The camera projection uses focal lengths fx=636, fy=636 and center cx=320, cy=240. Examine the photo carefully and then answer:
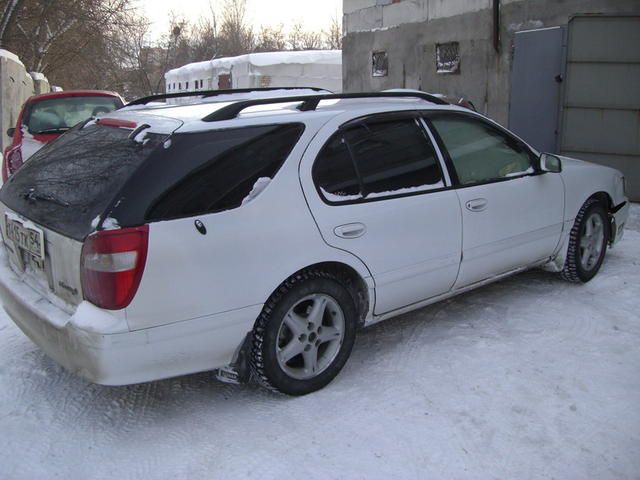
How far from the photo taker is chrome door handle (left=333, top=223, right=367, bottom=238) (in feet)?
11.3

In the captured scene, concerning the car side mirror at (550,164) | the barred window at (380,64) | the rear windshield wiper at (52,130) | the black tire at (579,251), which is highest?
the barred window at (380,64)

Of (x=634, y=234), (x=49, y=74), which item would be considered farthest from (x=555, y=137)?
(x=49, y=74)

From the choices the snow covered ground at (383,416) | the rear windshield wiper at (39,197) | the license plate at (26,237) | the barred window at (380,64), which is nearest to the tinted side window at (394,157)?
the snow covered ground at (383,416)

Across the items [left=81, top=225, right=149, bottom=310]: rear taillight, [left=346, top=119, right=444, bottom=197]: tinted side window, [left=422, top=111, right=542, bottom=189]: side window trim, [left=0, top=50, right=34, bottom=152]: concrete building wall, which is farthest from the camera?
[left=0, top=50, right=34, bottom=152]: concrete building wall

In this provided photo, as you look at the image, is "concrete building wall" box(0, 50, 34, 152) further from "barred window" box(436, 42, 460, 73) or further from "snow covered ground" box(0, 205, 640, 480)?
"snow covered ground" box(0, 205, 640, 480)

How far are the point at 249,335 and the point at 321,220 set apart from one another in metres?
0.71

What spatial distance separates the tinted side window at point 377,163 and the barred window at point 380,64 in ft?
34.2

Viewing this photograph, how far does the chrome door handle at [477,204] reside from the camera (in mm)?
4109

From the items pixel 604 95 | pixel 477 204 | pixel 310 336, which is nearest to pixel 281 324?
pixel 310 336

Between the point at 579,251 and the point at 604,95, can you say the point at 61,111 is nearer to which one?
the point at 579,251

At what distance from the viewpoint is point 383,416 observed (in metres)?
3.23

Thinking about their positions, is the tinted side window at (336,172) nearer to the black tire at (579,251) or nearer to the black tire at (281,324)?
the black tire at (281,324)

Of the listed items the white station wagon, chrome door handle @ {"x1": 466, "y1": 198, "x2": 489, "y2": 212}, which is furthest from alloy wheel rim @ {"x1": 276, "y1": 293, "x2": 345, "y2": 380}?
chrome door handle @ {"x1": 466, "y1": 198, "x2": 489, "y2": 212}

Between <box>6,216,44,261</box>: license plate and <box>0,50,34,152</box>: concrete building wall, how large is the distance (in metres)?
12.2
